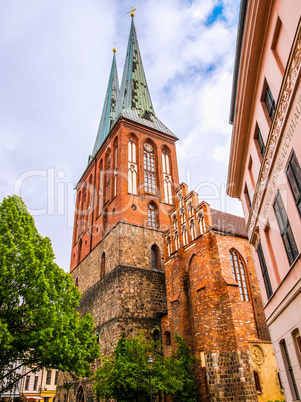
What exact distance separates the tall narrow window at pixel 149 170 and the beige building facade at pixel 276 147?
1648cm

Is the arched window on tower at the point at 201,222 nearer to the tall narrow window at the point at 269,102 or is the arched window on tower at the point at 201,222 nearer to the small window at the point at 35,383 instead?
the tall narrow window at the point at 269,102

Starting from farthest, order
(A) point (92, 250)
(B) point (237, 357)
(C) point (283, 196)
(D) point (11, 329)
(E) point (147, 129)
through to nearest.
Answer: (E) point (147, 129) < (A) point (92, 250) < (B) point (237, 357) < (D) point (11, 329) < (C) point (283, 196)

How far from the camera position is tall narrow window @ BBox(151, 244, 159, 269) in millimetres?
24273

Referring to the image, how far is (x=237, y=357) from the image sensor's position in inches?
588

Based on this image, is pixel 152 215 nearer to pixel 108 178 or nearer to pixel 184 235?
pixel 108 178

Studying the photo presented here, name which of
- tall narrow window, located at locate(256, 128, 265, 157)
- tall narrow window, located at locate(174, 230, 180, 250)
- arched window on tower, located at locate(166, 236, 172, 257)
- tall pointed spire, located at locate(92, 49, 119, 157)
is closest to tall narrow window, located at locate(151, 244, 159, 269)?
arched window on tower, located at locate(166, 236, 172, 257)

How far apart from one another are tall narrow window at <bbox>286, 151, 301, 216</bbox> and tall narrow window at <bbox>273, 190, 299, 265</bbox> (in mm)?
995

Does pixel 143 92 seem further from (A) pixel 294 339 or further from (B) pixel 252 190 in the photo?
(A) pixel 294 339

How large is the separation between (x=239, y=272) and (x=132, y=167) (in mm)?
13810

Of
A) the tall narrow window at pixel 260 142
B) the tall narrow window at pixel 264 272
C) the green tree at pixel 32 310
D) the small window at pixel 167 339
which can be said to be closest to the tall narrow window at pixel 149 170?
the small window at pixel 167 339

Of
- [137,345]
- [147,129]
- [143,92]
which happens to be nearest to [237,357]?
[137,345]

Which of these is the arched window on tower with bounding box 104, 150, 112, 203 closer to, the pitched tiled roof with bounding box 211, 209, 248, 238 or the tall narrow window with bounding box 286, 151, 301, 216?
the pitched tiled roof with bounding box 211, 209, 248, 238

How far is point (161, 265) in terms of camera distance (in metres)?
24.3

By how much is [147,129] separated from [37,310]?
22291mm
